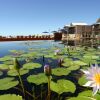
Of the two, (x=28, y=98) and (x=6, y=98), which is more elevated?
(x=6, y=98)

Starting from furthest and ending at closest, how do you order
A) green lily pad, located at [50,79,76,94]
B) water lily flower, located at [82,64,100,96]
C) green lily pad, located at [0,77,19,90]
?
green lily pad, located at [0,77,19,90], green lily pad, located at [50,79,76,94], water lily flower, located at [82,64,100,96]

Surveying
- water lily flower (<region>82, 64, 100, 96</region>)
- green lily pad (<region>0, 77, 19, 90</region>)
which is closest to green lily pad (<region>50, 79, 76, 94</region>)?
green lily pad (<region>0, 77, 19, 90</region>)

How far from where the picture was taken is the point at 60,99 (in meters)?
2.68

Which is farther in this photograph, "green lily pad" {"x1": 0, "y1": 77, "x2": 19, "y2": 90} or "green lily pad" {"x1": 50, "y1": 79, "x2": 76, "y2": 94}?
"green lily pad" {"x1": 0, "y1": 77, "x2": 19, "y2": 90}

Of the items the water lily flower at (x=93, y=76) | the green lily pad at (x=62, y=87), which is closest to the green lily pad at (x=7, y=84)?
the green lily pad at (x=62, y=87)

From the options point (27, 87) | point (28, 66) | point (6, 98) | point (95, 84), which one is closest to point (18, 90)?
point (27, 87)

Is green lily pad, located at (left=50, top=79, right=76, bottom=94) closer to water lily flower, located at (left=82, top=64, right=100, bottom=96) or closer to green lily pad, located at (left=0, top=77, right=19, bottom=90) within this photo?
green lily pad, located at (left=0, top=77, right=19, bottom=90)

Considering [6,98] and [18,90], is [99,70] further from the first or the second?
[18,90]

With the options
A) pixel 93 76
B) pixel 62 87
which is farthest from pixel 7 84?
pixel 93 76

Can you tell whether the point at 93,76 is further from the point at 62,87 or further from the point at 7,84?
the point at 7,84

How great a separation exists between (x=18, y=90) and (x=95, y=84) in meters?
2.17

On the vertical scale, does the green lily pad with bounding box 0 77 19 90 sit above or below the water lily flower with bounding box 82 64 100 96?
below

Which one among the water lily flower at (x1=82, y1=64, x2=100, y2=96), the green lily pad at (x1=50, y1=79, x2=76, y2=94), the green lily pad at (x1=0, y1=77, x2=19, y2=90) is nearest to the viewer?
the water lily flower at (x1=82, y1=64, x2=100, y2=96)

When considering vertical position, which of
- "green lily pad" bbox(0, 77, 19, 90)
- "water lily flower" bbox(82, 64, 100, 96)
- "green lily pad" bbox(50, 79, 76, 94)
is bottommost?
"green lily pad" bbox(0, 77, 19, 90)
